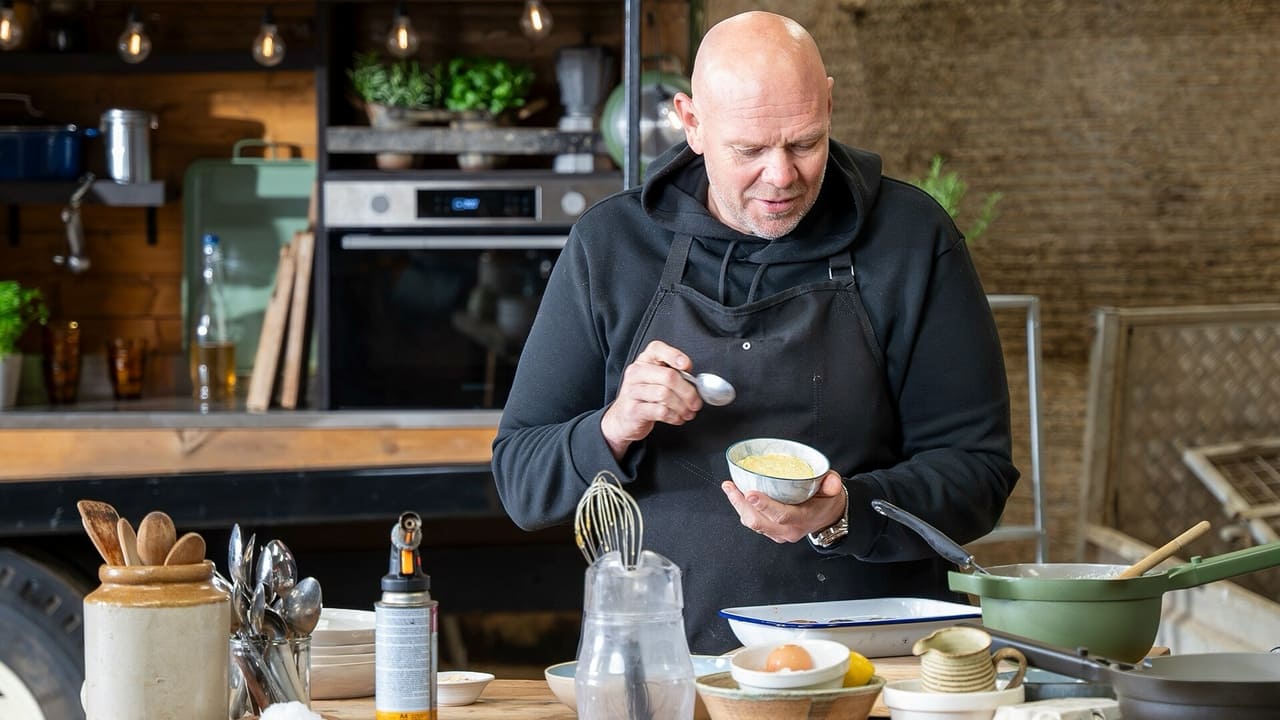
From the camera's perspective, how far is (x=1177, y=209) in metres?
5.14

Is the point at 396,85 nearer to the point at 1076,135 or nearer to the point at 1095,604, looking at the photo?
the point at 1076,135

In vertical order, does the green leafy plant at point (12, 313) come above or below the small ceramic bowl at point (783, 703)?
above

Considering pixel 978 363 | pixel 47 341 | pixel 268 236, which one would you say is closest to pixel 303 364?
pixel 268 236

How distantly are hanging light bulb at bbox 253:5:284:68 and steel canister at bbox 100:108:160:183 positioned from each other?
16.5 inches

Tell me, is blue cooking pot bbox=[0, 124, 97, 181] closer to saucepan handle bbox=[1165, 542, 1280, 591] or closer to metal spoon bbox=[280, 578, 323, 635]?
metal spoon bbox=[280, 578, 323, 635]

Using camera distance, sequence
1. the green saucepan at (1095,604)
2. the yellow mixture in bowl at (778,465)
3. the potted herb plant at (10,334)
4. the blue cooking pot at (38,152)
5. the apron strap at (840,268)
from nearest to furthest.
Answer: the green saucepan at (1095,604) < the yellow mixture in bowl at (778,465) < the apron strap at (840,268) < the potted herb plant at (10,334) < the blue cooking pot at (38,152)

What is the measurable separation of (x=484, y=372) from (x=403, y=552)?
2982 mm

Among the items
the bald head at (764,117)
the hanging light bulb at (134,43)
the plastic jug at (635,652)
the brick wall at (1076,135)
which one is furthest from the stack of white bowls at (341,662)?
the brick wall at (1076,135)

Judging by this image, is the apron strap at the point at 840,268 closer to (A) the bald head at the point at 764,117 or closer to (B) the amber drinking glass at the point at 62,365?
(A) the bald head at the point at 764,117

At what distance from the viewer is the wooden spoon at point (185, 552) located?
4.41 feet

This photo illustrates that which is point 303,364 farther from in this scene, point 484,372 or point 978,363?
point 978,363

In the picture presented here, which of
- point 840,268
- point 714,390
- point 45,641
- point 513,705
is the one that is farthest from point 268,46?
point 513,705

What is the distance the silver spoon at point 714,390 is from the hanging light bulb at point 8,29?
11.2 feet

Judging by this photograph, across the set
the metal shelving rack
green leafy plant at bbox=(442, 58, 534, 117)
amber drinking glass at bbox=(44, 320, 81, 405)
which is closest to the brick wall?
the metal shelving rack
